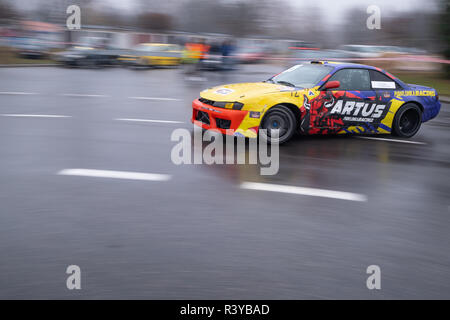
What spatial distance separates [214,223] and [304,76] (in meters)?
4.87

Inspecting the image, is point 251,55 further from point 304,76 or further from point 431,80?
point 304,76

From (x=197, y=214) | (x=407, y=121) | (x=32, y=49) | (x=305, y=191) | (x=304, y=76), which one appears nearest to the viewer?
(x=197, y=214)

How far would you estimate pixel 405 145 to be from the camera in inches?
344

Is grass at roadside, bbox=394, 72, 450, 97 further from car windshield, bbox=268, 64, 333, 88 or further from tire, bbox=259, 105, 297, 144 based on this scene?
tire, bbox=259, 105, 297, 144

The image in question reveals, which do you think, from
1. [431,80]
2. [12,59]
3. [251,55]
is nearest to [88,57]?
[12,59]

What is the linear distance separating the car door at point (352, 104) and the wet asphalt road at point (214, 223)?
1.73 ft

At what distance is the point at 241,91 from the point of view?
8188mm

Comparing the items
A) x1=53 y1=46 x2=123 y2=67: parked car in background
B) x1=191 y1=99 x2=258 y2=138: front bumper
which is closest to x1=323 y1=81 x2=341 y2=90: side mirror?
x1=191 y1=99 x2=258 y2=138: front bumper

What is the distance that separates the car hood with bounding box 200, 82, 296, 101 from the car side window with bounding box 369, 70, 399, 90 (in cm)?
172

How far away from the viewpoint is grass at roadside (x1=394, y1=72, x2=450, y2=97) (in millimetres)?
19764

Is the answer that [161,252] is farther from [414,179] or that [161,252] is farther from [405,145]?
[405,145]
